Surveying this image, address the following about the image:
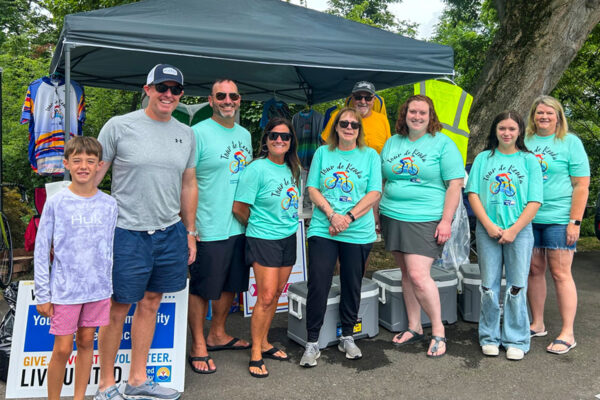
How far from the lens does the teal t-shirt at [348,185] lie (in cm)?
307

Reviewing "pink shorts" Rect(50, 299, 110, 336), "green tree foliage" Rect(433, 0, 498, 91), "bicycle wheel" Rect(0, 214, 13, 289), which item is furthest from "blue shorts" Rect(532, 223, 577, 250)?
"green tree foliage" Rect(433, 0, 498, 91)

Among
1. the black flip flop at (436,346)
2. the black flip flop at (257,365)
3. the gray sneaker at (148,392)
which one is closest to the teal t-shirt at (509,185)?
the black flip flop at (436,346)

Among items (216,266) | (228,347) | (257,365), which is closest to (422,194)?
(216,266)

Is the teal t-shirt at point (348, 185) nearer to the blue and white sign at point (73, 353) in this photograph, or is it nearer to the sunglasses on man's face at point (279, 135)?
the sunglasses on man's face at point (279, 135)

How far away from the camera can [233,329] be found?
3887mm

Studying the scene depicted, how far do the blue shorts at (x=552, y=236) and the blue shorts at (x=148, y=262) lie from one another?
2487 mm

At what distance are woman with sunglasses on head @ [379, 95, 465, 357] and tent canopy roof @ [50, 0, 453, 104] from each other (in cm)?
68

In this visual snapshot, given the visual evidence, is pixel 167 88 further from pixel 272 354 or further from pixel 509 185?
pixel 509 185

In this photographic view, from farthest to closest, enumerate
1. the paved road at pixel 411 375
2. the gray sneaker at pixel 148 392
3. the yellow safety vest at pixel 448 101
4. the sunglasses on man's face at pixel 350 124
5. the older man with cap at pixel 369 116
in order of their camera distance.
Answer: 1. the yellow safety vest at pixel 448 101
2. the older man with cap at pixel 369 116
3. the sunglasses on man's face at pixel 350 124
4. the paved road at pixel 411 375
5. the gray sneaker at pixel 148 392

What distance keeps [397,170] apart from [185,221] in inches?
58.4

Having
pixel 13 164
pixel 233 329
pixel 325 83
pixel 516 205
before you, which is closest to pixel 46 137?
pixel 233 329

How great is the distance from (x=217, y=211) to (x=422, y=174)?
141cm

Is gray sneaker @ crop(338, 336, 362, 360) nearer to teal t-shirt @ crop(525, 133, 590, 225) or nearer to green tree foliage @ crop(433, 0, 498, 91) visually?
teal t-shirt @ crop(525, 133, 590, 225)

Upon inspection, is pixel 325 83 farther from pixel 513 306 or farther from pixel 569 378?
pixel 569 378
